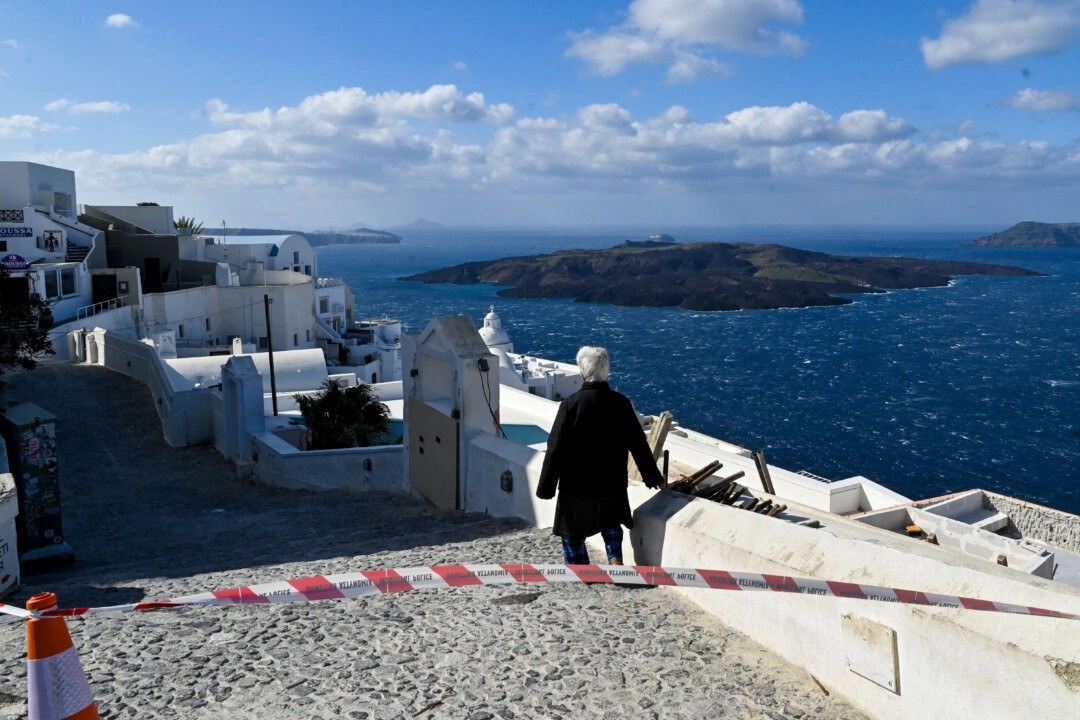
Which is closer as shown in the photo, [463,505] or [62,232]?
[463,505]

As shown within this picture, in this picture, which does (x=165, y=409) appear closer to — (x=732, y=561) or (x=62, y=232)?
(x=732, y=561)

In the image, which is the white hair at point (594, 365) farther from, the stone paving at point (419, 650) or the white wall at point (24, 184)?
the white wall at point (24, 184)

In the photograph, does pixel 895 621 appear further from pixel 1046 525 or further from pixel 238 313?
pixel 238 313

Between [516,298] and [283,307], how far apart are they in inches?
4692

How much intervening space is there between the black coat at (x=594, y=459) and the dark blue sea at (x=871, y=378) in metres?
42.9

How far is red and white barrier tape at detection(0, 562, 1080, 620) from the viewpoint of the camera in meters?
4.18

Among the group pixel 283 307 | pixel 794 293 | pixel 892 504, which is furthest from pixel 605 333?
pixel 892 504

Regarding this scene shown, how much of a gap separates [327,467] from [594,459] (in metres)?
9.41

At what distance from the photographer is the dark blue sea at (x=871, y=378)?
5169 cm

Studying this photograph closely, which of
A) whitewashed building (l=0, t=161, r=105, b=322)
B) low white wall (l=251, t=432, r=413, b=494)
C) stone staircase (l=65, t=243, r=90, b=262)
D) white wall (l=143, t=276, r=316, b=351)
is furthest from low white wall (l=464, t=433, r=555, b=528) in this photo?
stone staircase (l=65, t=243, r=90, b=262)

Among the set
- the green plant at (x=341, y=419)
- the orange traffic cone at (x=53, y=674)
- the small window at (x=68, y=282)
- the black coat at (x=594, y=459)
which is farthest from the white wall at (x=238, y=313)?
the orange traffic cone at (x=53, y=674)

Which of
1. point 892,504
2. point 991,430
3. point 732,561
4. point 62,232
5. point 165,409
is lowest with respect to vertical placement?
point 991,430

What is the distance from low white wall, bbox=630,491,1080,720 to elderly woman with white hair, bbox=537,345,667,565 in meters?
0.41

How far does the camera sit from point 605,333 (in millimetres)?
111312
